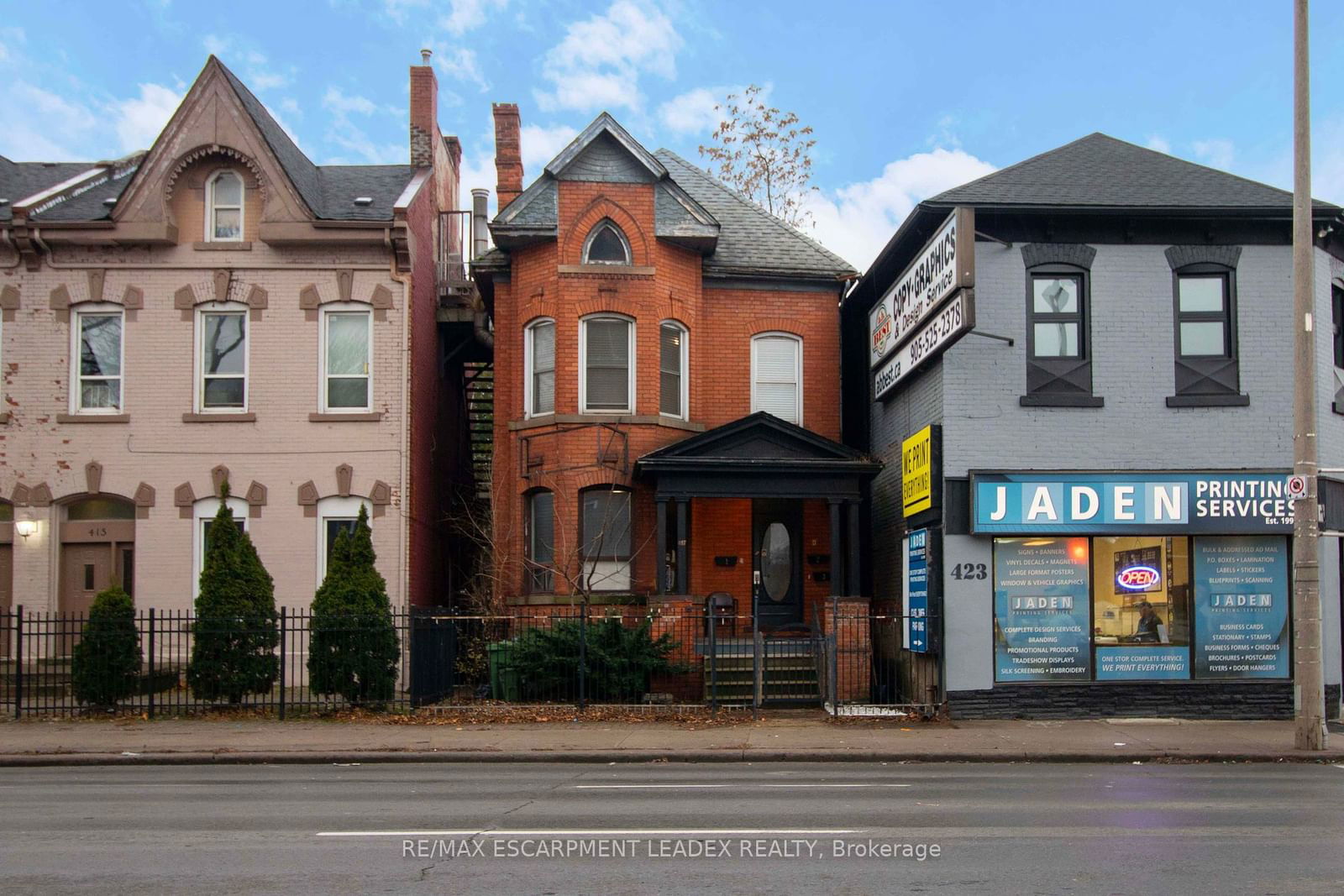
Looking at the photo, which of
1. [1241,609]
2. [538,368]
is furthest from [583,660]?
[1241,609]

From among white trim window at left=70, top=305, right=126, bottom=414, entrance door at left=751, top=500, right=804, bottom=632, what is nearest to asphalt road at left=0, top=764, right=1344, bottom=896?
entrance door at left=751, top=500, right=804, bottom=632

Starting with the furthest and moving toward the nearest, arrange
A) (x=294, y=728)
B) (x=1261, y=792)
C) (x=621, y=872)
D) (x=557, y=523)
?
(x=557, y=523) < (x=294, y=728) < (x=1261, y=792) < (x=621, y=872)

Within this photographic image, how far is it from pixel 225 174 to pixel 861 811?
1701 cm

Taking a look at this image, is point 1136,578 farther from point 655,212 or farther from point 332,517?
point 332,517

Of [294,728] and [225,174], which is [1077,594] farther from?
[225,174]

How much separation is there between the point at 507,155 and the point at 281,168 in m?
5.72

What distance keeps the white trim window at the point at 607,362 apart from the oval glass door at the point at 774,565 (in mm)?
3341

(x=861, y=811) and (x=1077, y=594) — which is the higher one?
(x=1077, y=594)

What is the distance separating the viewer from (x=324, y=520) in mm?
22438

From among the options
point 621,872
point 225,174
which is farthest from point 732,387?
point 621,872

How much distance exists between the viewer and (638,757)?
1491 cm

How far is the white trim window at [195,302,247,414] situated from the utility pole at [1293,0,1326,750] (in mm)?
16253

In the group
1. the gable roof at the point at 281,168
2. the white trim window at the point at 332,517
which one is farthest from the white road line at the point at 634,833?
the gable roof at the point at 281,168

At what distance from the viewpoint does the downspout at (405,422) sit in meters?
→ 22.4
